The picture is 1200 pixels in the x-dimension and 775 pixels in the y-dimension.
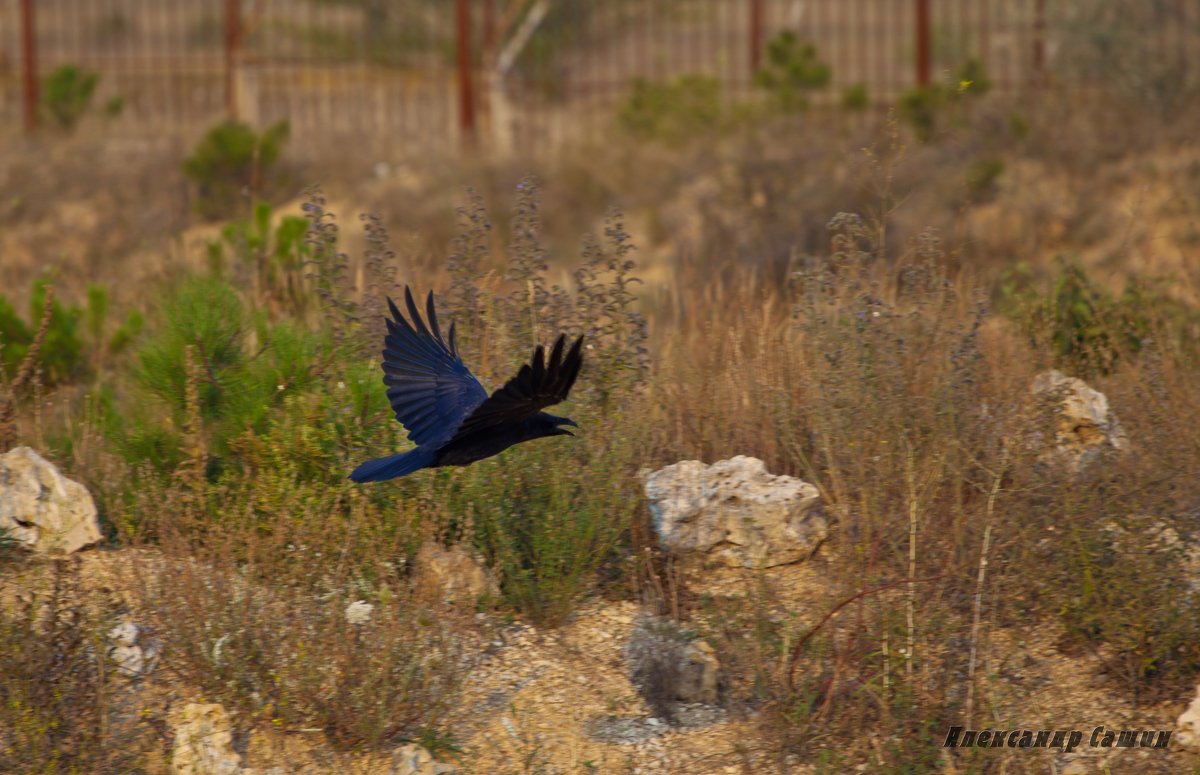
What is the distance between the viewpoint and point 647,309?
742 cm

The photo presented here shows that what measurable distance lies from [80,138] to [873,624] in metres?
12.3

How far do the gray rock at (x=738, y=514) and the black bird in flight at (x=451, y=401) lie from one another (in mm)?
655

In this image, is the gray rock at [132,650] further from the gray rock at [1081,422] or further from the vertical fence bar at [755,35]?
the vertical fence bar at [755,35]

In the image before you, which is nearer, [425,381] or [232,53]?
[425,381]

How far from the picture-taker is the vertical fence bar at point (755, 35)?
13234 mm

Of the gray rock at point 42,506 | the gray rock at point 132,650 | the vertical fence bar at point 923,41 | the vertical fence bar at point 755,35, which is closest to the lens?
the gray rock at point 132,650

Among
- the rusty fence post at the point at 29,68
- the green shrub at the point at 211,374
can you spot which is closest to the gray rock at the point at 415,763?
→ the green shrub at the point at 211,374

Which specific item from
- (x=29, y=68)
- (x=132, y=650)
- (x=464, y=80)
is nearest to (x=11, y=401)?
(x=132, y=650)

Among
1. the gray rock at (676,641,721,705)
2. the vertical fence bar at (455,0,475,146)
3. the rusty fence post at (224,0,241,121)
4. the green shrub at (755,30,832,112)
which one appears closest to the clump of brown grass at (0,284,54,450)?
the gray rock at (676,641,721,705)

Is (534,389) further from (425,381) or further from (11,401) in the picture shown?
(11,401)

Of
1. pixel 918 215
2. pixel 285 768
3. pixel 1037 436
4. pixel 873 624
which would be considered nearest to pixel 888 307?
pixel 1037 436

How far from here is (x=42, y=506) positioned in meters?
4.32

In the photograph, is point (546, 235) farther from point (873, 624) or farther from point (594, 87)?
point (873, 624)

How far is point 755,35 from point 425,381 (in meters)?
10.2
